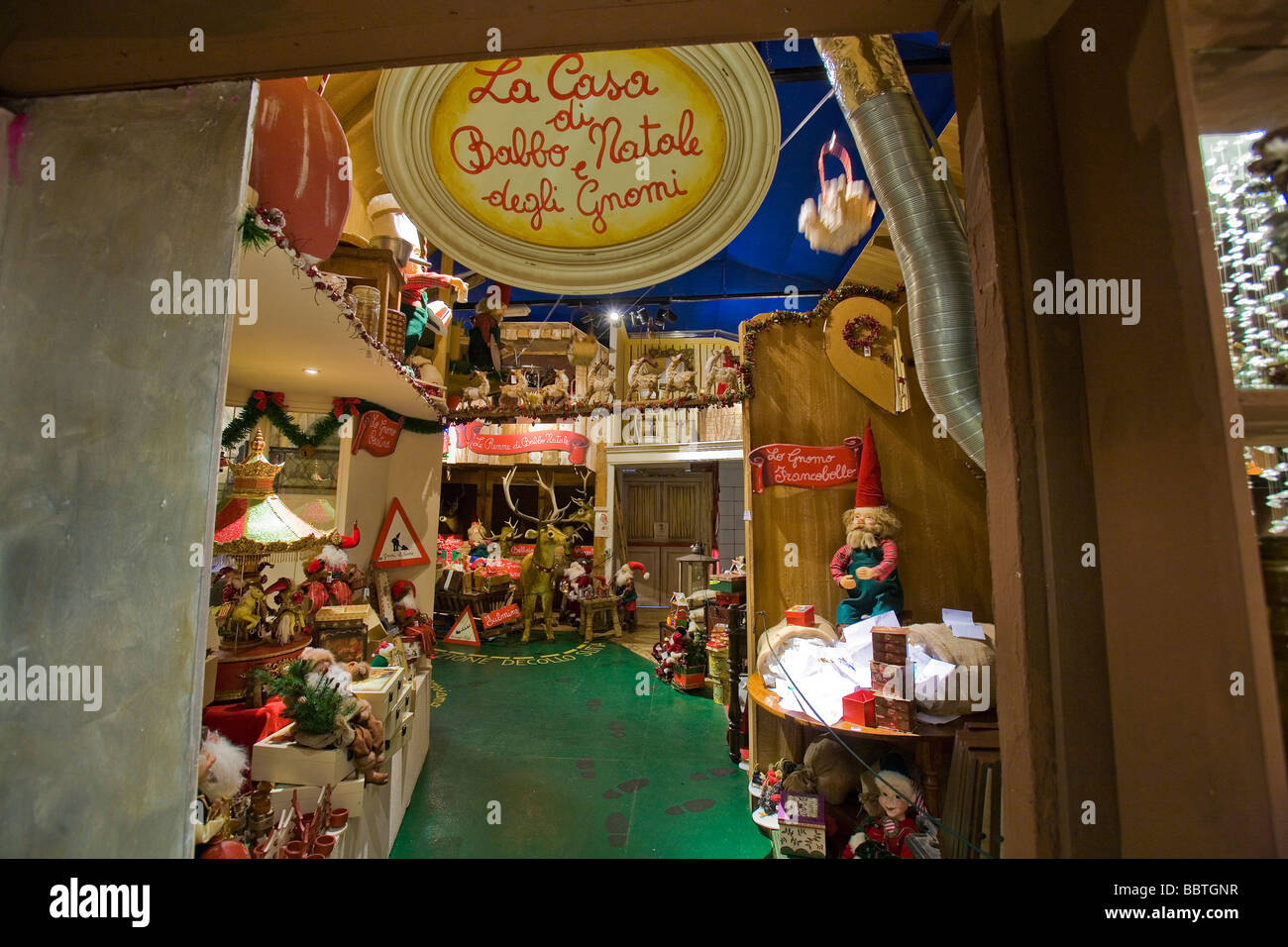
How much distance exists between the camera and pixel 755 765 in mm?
3881

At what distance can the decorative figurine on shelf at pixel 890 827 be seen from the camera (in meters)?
2.62

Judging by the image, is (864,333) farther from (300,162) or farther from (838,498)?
(300,162)

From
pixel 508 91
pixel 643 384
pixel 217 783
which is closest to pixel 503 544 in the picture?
pixel 643 384

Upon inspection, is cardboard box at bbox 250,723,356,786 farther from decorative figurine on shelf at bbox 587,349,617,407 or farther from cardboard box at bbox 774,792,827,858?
decorative figurine on shelf at bbox 587,349,617,407

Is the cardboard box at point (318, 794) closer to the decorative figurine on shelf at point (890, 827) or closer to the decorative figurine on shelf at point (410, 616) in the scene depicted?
the decorative figurine on shelf at point (890, 827)

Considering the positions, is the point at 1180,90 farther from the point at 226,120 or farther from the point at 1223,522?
the point at 226,120

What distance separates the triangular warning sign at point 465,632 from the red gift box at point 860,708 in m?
6.82

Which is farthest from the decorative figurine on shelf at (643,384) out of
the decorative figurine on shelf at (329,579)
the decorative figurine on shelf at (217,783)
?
the decorative figurine on shelf at (217,783)

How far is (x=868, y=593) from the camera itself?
3549 mm

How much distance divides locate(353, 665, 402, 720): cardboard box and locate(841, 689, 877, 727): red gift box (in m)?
2.44

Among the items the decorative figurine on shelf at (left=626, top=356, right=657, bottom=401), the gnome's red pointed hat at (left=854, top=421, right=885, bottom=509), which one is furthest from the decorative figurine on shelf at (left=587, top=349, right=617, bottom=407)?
the gnome's red pointed hat at (left=854, top=421, right=885, bottom=509)

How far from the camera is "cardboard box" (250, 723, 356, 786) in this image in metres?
2.29
